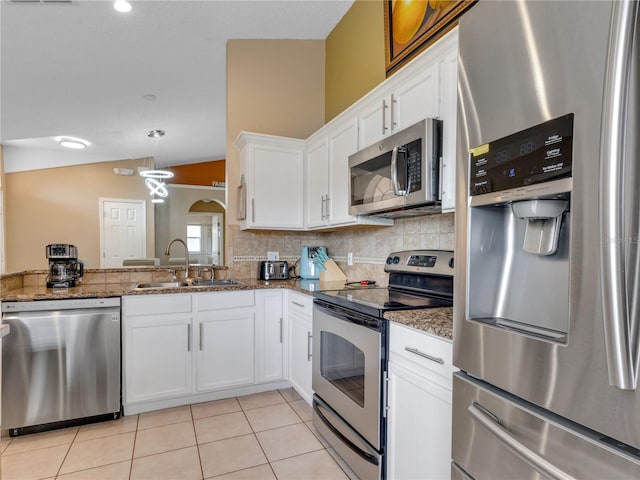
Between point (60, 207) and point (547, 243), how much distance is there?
6945 mm

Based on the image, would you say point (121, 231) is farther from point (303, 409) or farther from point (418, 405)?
point (418, 405)

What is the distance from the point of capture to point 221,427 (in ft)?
7.78

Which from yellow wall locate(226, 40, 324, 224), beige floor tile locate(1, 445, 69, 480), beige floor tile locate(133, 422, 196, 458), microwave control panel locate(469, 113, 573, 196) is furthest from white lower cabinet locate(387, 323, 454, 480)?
yellow wall locate(226, 40, 324, 224)

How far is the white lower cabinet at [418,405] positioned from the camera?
126 centimetres

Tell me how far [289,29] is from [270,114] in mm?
798

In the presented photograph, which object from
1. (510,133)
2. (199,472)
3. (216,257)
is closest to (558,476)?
(510,133)

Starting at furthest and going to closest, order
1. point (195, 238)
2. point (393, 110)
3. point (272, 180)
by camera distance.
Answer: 1. point (195, 238)
2. point (272, 180)
3. point (393, 110)

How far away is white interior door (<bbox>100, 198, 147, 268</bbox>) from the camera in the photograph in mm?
6062

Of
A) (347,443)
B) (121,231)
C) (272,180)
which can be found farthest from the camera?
(121,231)

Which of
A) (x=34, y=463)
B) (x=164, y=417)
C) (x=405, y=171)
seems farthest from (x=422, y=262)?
(x=34, y=463)

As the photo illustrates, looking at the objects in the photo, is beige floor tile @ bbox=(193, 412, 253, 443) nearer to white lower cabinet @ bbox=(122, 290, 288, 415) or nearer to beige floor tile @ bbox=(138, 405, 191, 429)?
beige floor tile @ bbox=(138, 405, 191, 429)

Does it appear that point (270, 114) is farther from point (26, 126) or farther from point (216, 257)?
point (26, 126)

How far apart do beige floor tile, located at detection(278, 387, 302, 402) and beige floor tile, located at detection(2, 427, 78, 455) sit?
141 cm

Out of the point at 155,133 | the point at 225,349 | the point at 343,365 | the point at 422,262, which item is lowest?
the point at 225,349
